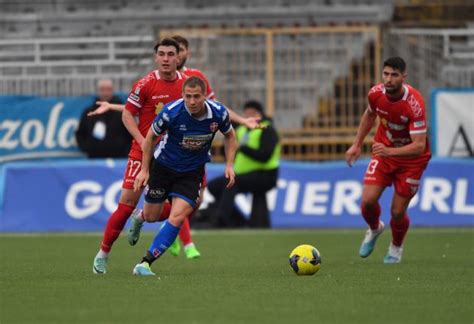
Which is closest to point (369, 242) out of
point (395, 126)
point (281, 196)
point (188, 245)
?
point (395, 126)

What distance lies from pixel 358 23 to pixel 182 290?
15.0 meters

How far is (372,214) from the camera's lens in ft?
43.9

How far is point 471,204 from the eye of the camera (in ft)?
67.1

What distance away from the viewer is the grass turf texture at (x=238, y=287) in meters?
7.96

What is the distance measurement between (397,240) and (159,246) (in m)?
3.28

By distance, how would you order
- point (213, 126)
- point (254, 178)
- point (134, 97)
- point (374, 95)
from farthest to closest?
point (254, 178), point (374, 95), point (134, 97), point (213, 126)

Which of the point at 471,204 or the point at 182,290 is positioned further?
the point at 471,204

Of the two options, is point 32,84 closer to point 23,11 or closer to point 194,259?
point 23,11

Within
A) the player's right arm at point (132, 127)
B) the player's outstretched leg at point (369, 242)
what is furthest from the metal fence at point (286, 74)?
the player's right arm at point (132, 127)

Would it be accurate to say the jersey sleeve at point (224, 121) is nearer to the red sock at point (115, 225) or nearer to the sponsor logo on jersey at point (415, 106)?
the red sock at point (115, 225)

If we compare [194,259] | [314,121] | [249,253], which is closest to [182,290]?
[194,259]

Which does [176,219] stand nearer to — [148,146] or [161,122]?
[148,146]

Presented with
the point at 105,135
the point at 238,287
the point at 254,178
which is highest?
the point at 238,287

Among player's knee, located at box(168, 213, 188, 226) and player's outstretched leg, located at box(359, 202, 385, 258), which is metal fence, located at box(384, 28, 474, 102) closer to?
player's outstretched leg, located at box(359, 202, 385, 258)
